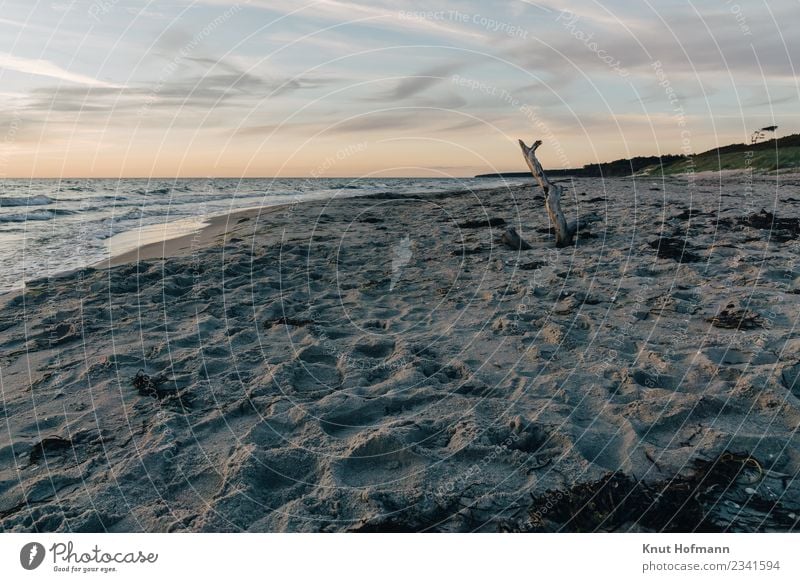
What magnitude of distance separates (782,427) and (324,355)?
4464mm

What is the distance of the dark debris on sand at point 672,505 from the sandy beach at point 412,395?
0.01m

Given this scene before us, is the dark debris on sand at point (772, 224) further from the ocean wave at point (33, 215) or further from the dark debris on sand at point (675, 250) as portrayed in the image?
the ocean wave at point (33, 215)

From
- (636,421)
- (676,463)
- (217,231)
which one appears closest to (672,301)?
(636,421)

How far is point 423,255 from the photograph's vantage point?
11617 millimetres

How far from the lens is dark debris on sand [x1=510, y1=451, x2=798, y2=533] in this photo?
3479 millimetres

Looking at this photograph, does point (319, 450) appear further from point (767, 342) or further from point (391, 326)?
point (767, 342)

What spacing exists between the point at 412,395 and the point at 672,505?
2333 mm

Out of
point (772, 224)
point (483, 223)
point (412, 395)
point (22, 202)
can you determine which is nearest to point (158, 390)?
point (412, 395)

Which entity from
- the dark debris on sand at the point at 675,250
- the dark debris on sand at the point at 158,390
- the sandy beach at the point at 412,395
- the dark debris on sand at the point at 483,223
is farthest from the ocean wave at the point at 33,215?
the dark debris on sand at the point at 675,250

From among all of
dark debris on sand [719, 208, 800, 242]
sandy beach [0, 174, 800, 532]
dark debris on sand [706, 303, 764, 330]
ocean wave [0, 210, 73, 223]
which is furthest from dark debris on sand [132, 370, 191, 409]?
ocean wave [0, 210, 73, 223]

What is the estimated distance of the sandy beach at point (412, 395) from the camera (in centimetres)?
373

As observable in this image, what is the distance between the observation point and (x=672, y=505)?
11.8ft

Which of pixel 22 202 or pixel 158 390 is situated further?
pixel 22 202

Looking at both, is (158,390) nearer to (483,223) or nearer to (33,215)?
(483,223)
